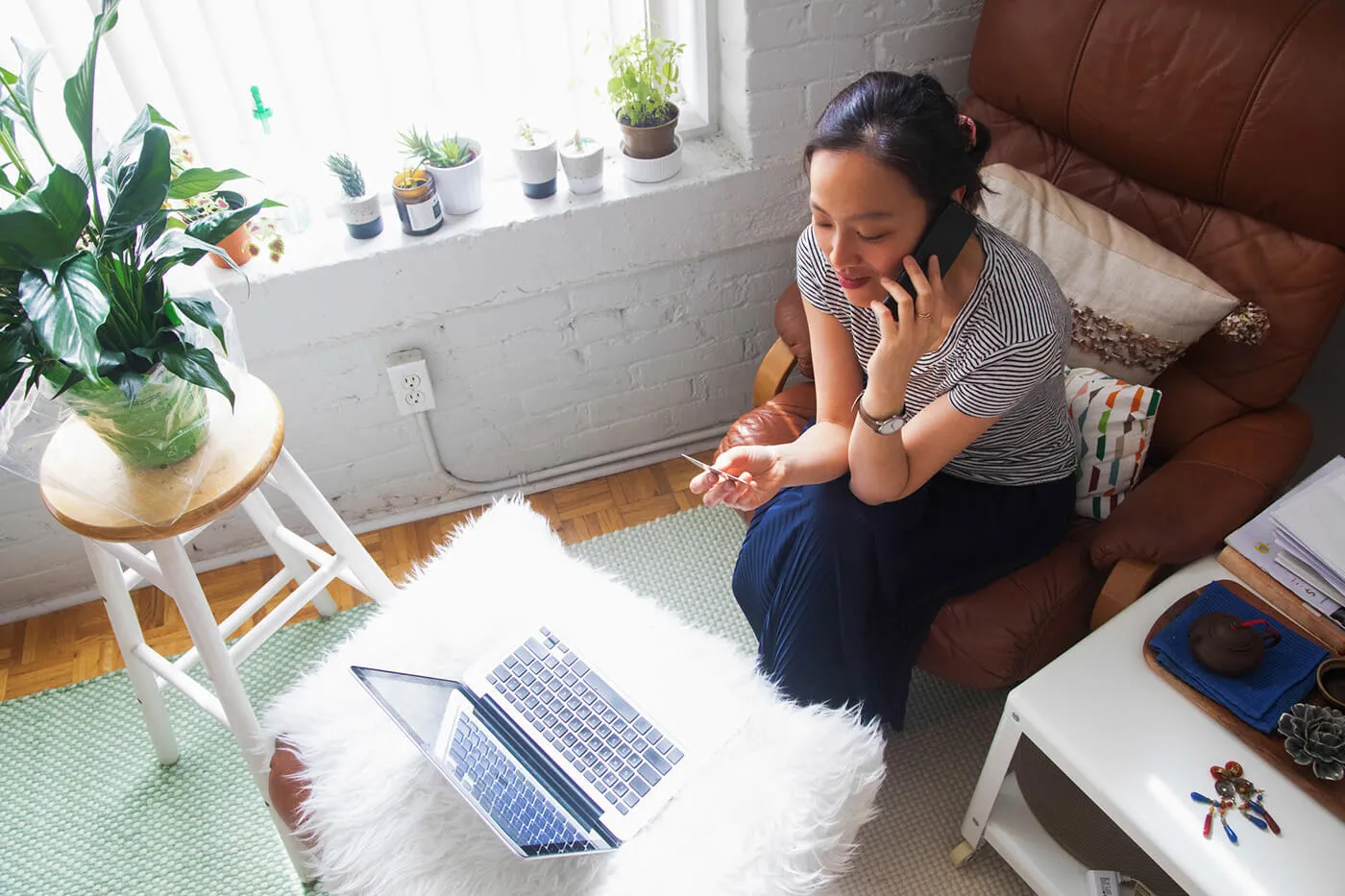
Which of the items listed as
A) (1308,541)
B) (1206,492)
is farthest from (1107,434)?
(1308,541)

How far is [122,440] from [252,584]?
2.94 feet

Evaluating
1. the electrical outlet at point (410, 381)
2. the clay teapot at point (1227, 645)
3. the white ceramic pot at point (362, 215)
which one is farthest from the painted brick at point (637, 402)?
the clay teapot at point (1227, 645)

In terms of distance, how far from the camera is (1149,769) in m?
1.18

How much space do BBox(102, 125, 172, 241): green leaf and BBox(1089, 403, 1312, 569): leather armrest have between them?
1.29 m

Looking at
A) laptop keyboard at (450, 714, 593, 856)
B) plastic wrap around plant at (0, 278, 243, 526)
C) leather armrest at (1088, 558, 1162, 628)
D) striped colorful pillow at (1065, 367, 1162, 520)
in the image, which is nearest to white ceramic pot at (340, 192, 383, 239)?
plastic wrap around plant at (0, 278, 243, 526)

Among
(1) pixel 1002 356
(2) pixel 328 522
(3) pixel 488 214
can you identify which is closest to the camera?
(1) pixel 1002 356

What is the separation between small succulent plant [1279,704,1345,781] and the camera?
3.72 feet

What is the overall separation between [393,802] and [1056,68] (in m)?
1.48

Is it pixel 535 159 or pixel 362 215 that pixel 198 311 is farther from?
pixel 535 159

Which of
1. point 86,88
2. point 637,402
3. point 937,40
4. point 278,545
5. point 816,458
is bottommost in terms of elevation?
point 637,402

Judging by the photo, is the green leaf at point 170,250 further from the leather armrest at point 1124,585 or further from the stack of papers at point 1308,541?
the stack of papers at point 1308,541

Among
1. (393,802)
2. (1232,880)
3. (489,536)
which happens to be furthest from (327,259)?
(1232,880)

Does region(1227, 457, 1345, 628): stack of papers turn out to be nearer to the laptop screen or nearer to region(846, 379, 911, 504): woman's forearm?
region(846, 379, 911, 504): woman's forearm

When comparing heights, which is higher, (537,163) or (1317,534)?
(537,163)
